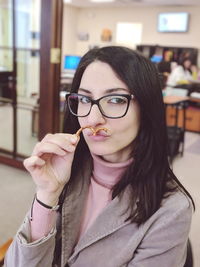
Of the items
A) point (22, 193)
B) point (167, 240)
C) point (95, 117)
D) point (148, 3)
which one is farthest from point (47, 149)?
point (148, 3)

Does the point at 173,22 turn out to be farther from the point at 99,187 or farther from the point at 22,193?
the point at 99,187

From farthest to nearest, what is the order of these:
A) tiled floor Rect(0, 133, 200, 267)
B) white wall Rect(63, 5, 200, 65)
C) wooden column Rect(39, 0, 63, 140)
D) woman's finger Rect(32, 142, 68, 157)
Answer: white wall Rect(63, 5, 200, 65) → wooden column Rect(39, 0, 63, 140) → tiled floor Rect(0, 133, 200, 267) → woman's finger Rect(32, 142, 68, 157)

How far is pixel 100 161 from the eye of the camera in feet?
2.94

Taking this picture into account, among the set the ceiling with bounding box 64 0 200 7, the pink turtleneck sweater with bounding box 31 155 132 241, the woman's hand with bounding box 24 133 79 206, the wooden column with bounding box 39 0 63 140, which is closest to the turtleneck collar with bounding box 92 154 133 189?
the pink turtleneck sweater with bounding box 31 155 132 241

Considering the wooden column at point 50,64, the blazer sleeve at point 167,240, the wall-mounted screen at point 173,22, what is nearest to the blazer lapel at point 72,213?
the blazer sleeve at point 167,240

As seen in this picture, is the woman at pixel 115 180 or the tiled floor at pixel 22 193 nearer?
the woman at pixel 115 180

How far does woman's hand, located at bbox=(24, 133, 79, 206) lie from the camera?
0.75 m

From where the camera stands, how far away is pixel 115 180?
35.6 inches

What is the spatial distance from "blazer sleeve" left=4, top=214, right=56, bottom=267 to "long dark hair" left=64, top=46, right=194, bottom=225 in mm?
239

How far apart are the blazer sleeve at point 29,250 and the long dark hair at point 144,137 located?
239 mm

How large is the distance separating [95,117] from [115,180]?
0.24 m

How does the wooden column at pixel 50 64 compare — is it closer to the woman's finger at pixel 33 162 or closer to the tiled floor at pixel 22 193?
the tiled floor at pixel 22 193

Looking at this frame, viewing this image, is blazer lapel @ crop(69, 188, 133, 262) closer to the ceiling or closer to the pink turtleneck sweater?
the pink turtleneck sweater

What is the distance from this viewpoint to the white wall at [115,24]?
7.27m
